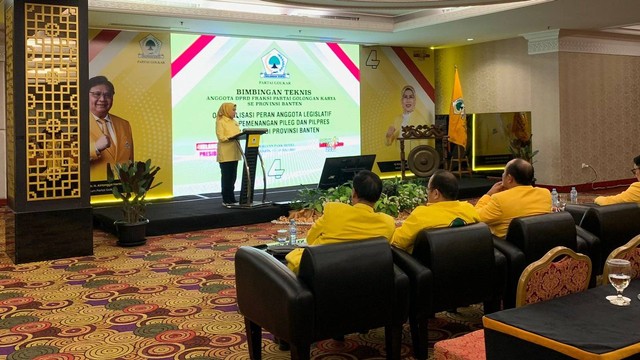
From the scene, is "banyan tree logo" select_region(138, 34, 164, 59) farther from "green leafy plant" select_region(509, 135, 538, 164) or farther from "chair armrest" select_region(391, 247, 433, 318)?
"chair armrest" select_region(391, 247, 433, 318)

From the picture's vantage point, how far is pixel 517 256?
3.56m

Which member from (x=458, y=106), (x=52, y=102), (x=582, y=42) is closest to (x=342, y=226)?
(x=52, y=102)

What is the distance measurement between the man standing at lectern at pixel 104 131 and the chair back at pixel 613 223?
7153 millimetres

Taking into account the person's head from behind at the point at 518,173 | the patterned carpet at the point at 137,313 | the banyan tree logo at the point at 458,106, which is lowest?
the patterned carpet at the point at 137,313

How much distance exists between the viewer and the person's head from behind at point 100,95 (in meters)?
9.13

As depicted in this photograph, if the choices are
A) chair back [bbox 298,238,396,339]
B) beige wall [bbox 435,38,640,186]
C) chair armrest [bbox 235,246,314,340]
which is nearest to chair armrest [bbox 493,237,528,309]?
chair back [bbox 298,238,396,339]

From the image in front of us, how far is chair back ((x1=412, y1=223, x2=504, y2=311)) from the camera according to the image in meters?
3.27

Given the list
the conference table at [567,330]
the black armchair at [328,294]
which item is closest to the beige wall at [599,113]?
the black armchair at [328,294]

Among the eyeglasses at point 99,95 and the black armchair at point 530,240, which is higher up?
the eyeglasses at point 99,95

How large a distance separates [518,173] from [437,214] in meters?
0.75

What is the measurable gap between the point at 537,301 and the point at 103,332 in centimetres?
263

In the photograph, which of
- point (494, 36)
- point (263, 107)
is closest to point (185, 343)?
point (263, 107)

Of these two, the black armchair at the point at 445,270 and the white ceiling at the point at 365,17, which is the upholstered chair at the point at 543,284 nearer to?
the black armchair at the point at 445,270

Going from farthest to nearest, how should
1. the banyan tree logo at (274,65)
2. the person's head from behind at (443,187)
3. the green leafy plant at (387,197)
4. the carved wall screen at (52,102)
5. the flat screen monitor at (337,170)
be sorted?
the banyan tree logo at (274,65), the flat screen monitor at (337,170), the green leafy plant at (387,197), the carved wall screen at (52,102), the person's head from behind at (443,187)
